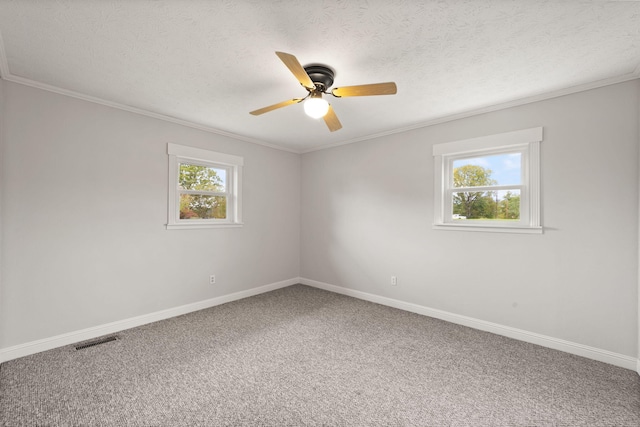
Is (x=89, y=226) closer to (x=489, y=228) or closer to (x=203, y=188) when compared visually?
(x=203, y=188)

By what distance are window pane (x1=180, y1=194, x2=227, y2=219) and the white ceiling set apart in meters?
1.24

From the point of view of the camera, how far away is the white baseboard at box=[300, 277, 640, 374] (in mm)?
2463

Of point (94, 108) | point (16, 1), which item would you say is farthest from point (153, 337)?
point (16, 1)

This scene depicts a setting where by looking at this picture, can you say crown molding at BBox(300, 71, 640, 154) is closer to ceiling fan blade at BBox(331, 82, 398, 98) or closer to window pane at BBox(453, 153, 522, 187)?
window pane at BBox(453, 153, 522, 187)

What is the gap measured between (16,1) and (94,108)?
149cm

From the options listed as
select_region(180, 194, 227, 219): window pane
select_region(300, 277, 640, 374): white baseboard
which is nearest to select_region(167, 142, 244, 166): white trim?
select_region(180, 194, 227, 219): window pane

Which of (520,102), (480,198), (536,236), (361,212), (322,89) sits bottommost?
(536,236)

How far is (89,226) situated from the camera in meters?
2.93

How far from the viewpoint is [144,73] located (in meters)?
2.41

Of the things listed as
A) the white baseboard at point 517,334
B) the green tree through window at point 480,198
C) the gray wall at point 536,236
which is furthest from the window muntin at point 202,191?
the green tree through window at point 480,198

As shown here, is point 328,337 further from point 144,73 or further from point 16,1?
point 16,1

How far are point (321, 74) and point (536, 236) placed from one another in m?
2.59

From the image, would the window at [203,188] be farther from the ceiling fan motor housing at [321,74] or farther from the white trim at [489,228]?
the white trim at [489,228]

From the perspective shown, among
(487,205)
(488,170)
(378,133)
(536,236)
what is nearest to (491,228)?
(487,205)
